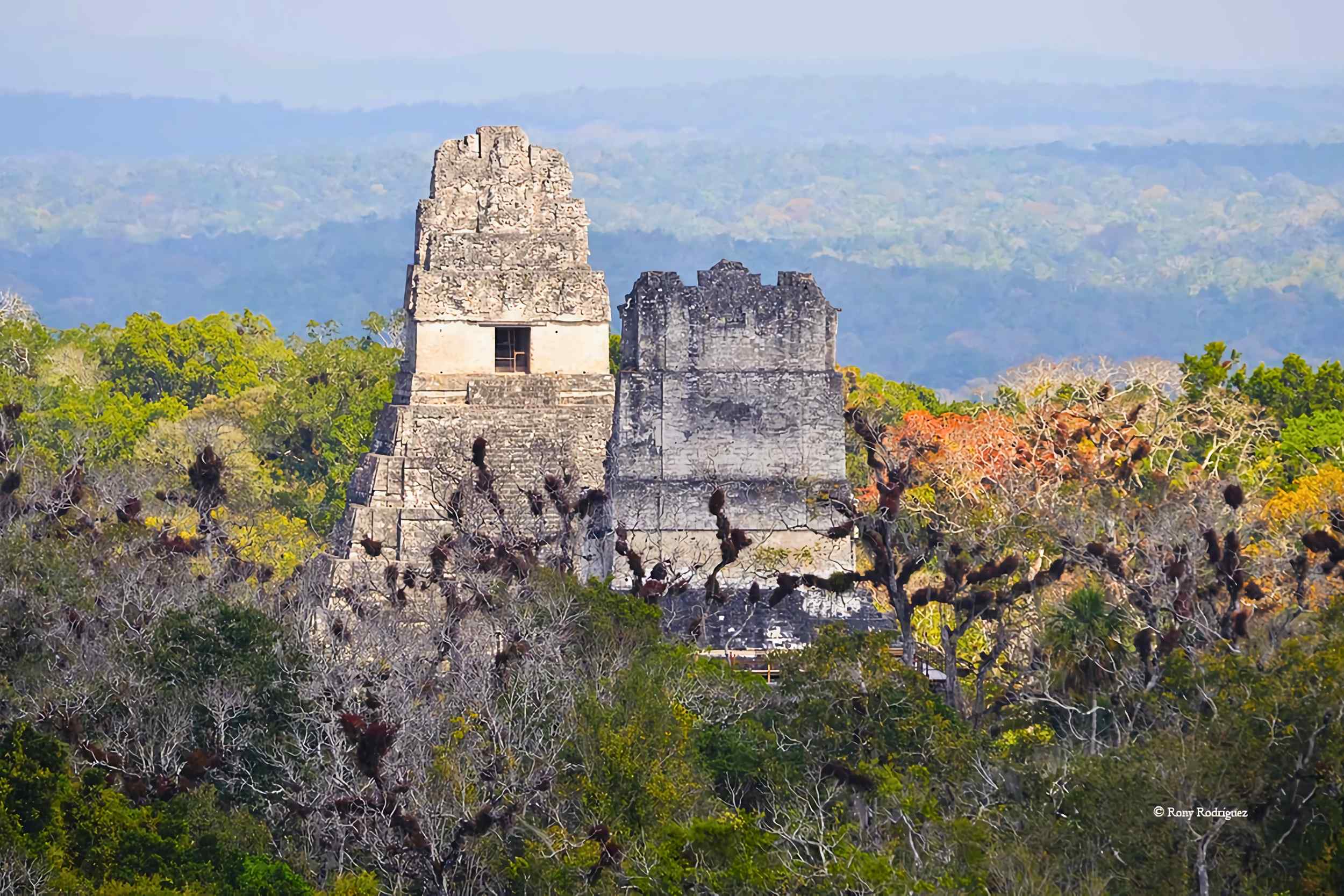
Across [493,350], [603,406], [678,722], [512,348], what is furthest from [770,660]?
[512,348]

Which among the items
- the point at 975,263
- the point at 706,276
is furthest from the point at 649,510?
the point at 975,263

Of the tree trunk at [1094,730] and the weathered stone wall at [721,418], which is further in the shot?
the weathered stone wall at [721,418]

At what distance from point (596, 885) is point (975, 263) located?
15045 cm

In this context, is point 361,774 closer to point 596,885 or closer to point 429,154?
point 596,885

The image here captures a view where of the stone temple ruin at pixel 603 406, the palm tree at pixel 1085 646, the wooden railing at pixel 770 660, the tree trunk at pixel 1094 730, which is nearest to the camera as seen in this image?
the tree trunk at pixel 1094 730

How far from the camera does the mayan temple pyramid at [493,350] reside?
28.7 m

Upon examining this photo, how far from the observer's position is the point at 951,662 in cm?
1930

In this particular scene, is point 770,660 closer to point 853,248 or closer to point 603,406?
point 603,406

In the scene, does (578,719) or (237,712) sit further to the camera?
(237,712)

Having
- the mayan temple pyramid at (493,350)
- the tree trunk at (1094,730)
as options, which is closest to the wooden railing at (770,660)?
the tree trunk at (1094,730)

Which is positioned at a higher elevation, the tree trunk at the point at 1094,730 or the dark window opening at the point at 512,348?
the dark window opening at the point at 512,348

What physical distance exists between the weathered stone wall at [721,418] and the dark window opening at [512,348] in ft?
20.7

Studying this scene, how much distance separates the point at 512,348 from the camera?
29.5m

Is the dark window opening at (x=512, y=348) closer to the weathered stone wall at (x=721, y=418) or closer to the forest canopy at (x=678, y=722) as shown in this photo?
the forest canopy at (x=678, y=722)
